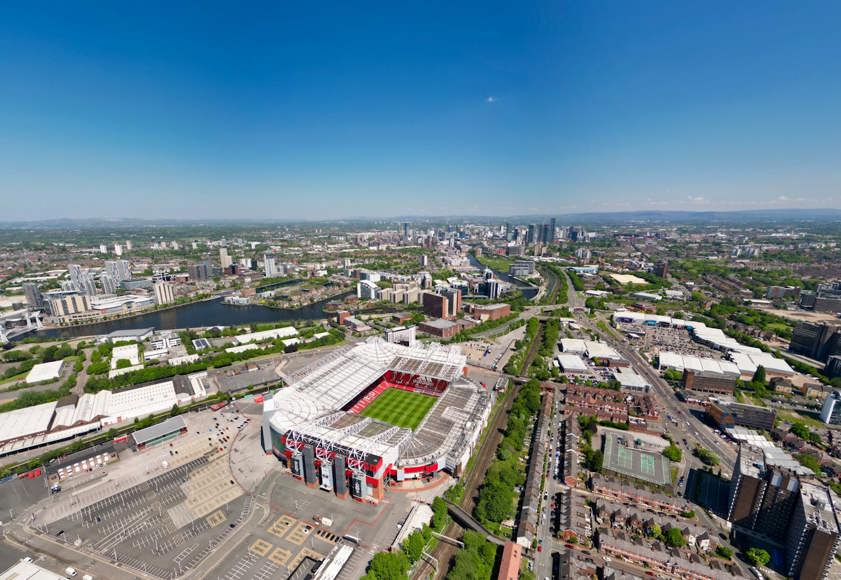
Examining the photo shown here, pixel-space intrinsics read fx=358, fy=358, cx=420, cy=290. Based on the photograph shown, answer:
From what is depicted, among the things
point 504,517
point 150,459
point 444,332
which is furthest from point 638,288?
point 150,459

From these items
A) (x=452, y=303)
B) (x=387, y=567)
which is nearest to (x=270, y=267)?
(x=452, y=303)

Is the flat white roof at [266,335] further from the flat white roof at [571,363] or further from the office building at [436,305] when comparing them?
the flat white roof at [571,363]

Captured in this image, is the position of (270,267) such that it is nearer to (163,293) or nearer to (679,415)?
(163,293)

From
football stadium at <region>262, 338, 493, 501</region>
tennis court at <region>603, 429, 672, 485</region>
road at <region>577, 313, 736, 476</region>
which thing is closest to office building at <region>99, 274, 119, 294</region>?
football stadium at <region>262, 338, 493, 501</region>

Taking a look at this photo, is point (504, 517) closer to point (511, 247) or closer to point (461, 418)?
point (461, 418)

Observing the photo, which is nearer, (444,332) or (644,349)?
(644,349)

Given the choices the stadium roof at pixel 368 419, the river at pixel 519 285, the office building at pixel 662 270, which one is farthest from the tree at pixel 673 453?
the office building at pixel 662 270
